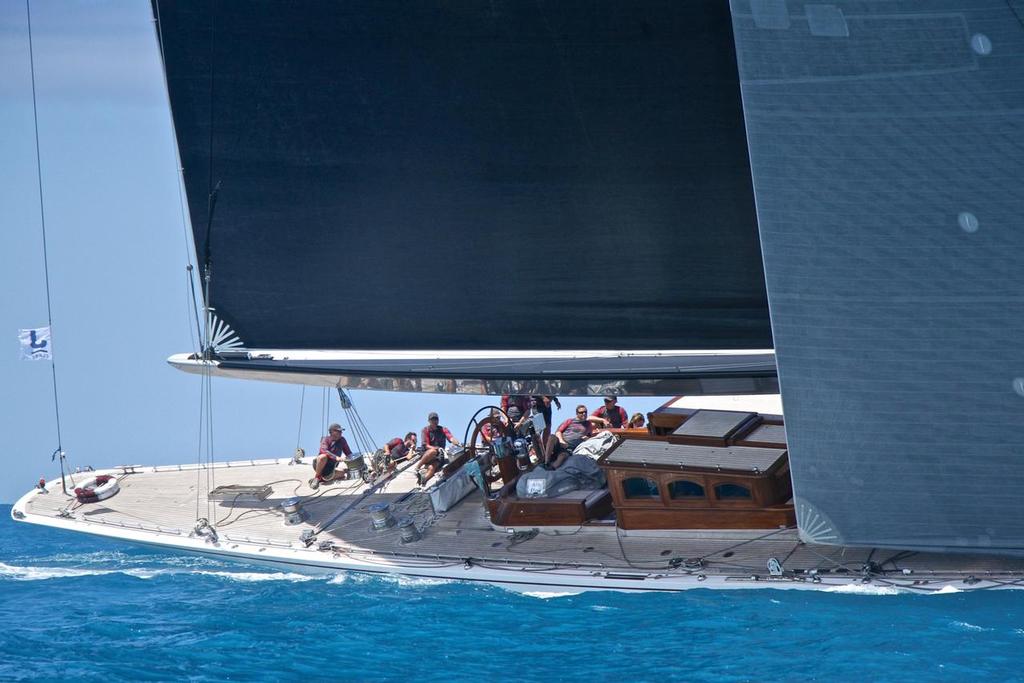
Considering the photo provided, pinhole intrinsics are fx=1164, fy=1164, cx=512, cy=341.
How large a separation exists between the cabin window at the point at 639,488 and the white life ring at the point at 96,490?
760 centimetres

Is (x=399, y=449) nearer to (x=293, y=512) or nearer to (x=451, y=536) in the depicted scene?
(x=293, y=512)

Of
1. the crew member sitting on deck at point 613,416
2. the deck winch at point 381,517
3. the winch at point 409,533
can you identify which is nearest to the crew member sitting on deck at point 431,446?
the deck winch at point 381,517

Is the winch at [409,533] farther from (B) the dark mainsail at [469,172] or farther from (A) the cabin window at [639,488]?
(A) the cabin window at [639,488]

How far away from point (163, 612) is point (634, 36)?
7.91 metres

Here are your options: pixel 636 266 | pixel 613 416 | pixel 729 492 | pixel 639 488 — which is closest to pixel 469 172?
pixel 636 266

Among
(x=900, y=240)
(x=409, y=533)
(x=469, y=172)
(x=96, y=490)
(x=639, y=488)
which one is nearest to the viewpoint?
(x=900, y=240)

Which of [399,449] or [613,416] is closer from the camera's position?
[613,416]

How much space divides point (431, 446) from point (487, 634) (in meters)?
4.90

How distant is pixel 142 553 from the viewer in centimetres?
1479

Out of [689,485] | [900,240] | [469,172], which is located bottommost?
[689,485]

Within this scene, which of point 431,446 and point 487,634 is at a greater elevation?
point 431,446

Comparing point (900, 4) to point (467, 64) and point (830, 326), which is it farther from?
point (467, 64)

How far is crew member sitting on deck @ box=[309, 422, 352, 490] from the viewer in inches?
615

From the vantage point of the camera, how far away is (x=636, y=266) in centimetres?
1270
